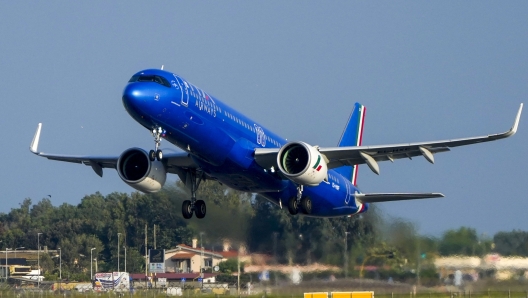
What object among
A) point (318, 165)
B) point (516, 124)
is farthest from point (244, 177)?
point (516, 124)

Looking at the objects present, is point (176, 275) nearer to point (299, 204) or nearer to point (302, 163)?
point (299, 204)

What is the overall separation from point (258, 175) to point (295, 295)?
19.2ft

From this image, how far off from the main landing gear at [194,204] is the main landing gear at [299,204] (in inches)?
162

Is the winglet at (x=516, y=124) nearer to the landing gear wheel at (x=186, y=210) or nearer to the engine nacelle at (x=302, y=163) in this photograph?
the engine nacelle at (x=302, y=163)

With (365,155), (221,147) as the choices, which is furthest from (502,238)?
(221,147)

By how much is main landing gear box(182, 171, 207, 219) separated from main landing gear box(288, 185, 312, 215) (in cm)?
412

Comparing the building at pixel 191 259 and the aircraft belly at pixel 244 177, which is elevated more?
the aircraft belly at pixel 244 177

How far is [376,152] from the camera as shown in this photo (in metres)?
35.2

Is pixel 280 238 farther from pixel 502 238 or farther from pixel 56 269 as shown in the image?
pixel 56 269

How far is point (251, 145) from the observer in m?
35.0

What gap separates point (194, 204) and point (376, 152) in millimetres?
8553

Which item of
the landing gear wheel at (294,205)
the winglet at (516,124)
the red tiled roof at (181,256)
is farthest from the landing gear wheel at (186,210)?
the winglet at (516,124)

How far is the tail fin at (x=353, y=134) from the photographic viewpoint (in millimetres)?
45588

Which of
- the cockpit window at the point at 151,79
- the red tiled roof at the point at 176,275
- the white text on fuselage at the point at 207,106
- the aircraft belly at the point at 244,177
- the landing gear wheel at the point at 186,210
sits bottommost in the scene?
the red tiled roof at the point at 176,275
